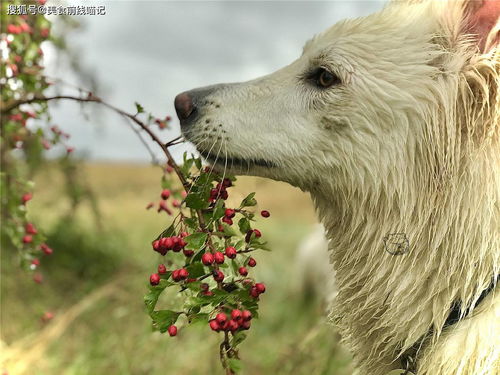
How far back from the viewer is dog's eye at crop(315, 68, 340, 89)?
237 centimetres

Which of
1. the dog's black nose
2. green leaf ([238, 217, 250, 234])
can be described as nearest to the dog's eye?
the dog's black nose

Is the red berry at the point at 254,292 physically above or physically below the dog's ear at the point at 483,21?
below

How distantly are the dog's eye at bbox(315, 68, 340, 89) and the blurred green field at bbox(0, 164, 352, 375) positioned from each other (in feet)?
1.88

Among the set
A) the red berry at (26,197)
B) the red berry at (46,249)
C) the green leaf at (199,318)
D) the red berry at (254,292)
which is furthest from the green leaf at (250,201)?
the red berry at (26,197)

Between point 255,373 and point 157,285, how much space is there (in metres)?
3.18

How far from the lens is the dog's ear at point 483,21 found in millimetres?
2215

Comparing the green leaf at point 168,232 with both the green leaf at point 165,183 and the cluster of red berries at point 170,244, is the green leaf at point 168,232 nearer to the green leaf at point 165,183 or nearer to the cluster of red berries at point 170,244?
the cluster of red berries at point 170,244

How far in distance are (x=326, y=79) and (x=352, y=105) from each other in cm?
18

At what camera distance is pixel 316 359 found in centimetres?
445

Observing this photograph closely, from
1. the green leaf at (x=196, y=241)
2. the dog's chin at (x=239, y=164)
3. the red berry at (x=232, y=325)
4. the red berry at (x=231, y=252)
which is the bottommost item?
the red berry at (x=232, y=325)

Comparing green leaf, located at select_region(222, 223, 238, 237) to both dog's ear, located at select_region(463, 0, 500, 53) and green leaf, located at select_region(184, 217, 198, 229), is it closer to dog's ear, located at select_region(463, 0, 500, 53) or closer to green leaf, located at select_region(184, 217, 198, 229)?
green leaf, located at select_region(184, 217, 198, 229)

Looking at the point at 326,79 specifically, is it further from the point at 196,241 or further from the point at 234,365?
the point at 234,365

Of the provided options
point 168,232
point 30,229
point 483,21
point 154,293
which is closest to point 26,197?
point 30,229

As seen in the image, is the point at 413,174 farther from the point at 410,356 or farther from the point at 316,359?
the point at 316,359
